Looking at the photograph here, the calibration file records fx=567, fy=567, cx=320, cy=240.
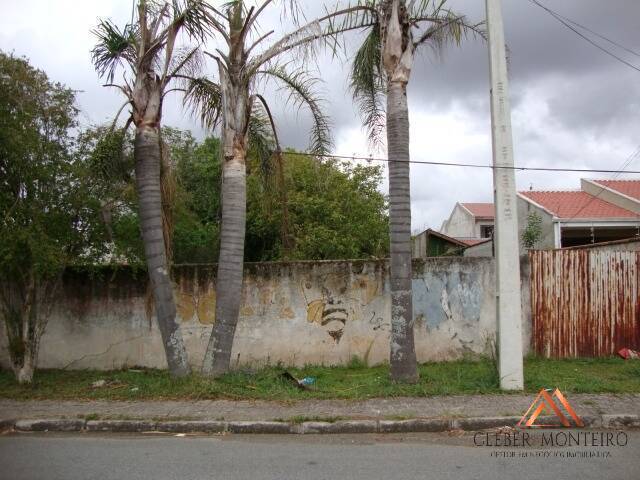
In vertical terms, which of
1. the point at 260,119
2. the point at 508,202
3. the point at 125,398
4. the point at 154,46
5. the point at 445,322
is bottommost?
the point at 125,398

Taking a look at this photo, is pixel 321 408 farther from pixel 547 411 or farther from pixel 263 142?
pixel 263 142

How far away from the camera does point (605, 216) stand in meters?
19.7

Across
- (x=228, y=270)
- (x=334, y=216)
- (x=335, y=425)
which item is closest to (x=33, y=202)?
(x=228, y=270)

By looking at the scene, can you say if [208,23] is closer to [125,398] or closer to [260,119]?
[260,119]

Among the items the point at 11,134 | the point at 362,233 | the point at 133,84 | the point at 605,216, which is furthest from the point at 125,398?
the point at 605,216

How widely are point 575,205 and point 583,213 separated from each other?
1.59m

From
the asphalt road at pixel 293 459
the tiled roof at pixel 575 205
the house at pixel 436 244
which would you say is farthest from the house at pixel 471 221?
the asphalt road at pixel 293 459

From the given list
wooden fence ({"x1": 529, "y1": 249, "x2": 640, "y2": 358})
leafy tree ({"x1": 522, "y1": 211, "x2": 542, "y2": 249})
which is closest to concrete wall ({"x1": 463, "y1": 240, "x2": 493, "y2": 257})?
leafy tree ({"x1": 522, "y1": 211, "x2": 542, "y2": 249})

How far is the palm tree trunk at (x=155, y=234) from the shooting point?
8.63 m

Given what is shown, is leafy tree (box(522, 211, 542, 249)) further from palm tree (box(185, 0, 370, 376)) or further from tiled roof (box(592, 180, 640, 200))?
palm tree (box(185, 0, 370, 376))

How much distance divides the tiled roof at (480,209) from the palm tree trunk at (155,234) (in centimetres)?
2777

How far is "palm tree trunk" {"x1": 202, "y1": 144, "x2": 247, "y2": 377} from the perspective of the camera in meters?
8.73

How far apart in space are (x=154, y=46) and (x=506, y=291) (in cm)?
630

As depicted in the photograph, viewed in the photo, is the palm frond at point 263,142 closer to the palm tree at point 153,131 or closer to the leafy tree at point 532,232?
the palm tree at point 153,131
